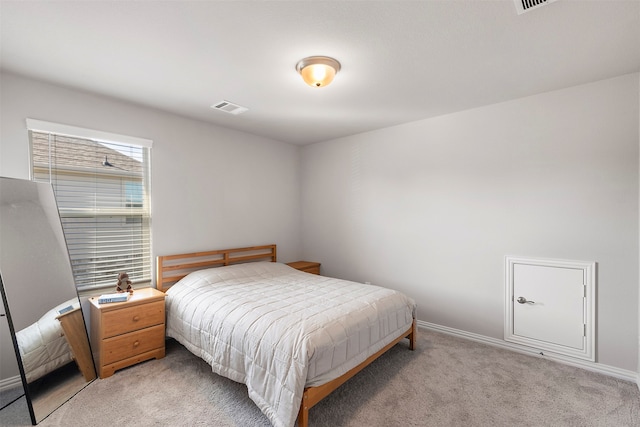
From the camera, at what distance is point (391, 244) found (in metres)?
3.83

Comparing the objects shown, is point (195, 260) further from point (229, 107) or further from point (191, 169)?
point (229, 107)

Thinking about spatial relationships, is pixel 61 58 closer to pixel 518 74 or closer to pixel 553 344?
pixel 518 74

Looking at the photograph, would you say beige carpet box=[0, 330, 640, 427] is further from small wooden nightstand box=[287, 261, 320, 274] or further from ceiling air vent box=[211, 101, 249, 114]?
ceiling air vent box=[211, 101, 249, 114]

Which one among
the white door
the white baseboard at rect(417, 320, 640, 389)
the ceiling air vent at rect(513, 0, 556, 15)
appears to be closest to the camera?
the ceiling air vent at rect(513, 0, 556, 15)

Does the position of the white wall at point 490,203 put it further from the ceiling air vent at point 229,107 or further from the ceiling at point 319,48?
the ceiling air vent at point 229,107

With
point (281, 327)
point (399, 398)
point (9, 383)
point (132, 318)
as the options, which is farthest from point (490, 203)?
point (9, 383)

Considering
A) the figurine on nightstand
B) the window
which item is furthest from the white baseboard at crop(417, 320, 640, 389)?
the window

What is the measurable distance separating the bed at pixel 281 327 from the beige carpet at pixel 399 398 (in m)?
0.19

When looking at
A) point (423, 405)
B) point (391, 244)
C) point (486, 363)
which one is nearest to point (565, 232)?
point (486, 363)

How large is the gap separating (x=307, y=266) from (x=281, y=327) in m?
2.34

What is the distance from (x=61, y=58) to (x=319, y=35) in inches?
75.1

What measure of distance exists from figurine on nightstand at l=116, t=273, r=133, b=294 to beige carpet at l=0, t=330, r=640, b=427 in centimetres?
71

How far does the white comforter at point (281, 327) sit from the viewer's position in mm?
1836

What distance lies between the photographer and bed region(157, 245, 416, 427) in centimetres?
183
